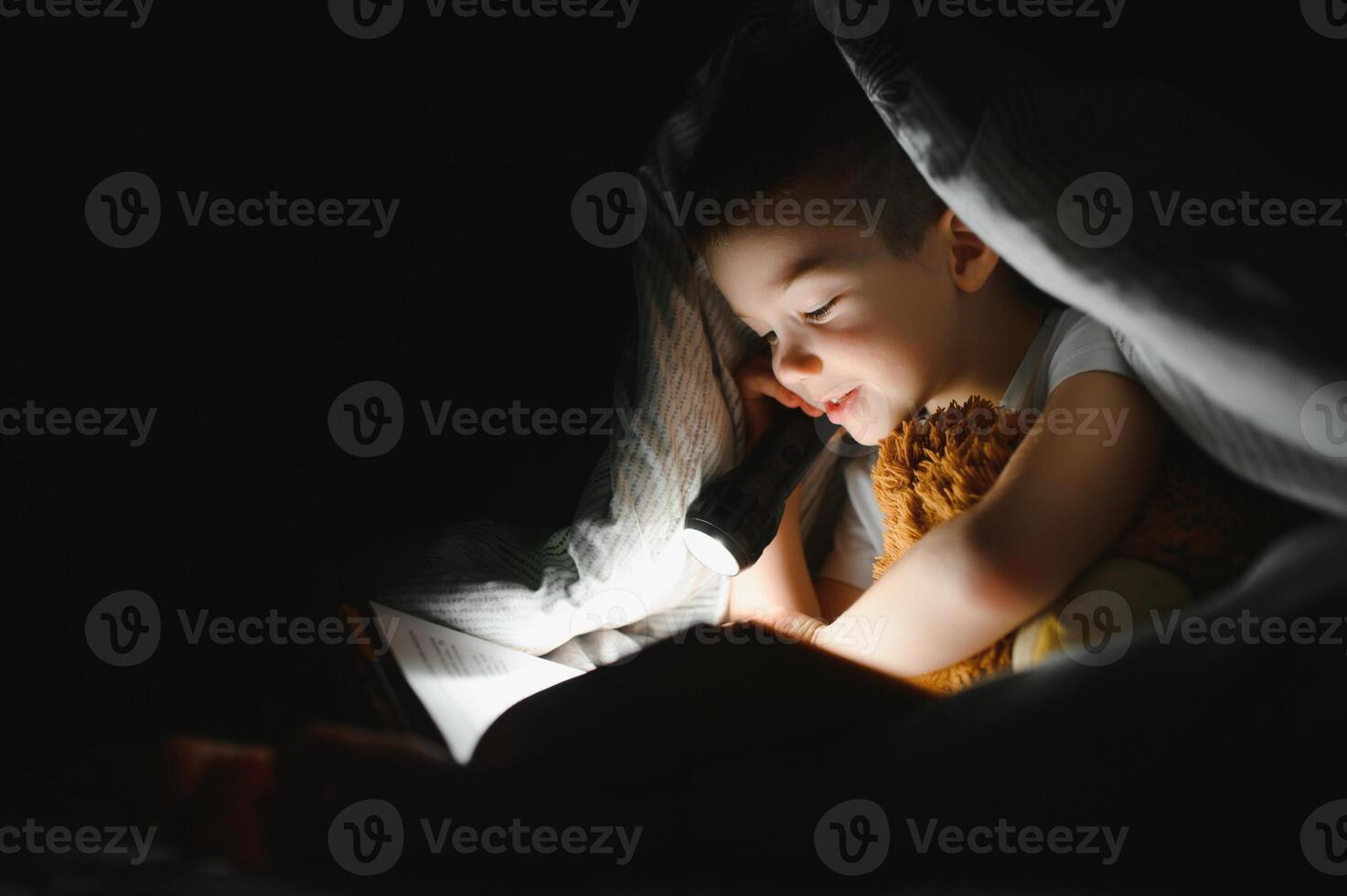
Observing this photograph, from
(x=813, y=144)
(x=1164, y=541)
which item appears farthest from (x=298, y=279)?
(x=1164, y=541)

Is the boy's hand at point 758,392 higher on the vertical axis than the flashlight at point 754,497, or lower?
higher

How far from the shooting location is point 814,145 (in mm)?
834

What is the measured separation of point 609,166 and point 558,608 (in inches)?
19.0

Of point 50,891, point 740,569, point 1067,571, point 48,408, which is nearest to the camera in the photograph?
point 50,891

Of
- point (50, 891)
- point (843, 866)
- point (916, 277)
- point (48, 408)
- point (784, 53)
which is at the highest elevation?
point (784, 53)

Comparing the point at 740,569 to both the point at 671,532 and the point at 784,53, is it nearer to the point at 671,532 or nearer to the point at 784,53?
the point at 671,532

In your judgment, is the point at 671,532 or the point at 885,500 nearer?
the point at 885,500

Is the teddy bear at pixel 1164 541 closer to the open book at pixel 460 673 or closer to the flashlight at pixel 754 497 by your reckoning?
the flashlight at pixel 754 497

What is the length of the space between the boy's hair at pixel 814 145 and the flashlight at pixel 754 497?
220mm

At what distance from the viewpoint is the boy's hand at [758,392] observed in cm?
97

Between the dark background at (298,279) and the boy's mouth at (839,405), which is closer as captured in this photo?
the dark background at (298,279)

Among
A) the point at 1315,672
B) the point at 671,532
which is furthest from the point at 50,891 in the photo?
the point at 1315,672

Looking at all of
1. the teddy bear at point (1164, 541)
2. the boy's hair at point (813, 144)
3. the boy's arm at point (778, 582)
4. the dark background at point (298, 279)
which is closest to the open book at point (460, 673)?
the dark background at point (298, 279)

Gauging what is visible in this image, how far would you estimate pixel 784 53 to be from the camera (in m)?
0.84
